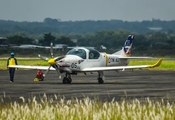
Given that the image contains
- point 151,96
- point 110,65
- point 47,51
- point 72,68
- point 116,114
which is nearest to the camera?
point 116,114

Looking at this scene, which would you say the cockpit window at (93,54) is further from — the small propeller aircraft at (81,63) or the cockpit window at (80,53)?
the cockpit window at (80,53)

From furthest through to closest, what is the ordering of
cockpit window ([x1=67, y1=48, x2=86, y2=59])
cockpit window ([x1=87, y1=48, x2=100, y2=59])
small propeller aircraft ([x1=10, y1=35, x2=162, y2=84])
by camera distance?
cockpit window ([x1=87, y1=48, x2=100, y2=59]), cockpit window ([x1=67, y1=48, x2=86, y2=59]), small propeller aircraft ([x1=10, y1=35, x2=162, y2=84])

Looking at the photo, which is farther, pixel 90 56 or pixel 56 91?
pixel 90 56

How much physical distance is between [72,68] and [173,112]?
71.3 feet

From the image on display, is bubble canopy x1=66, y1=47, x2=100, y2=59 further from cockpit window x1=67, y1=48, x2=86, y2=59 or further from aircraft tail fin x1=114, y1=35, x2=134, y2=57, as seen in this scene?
aircraft tail fin x1=114, y1=35, x2=134, y2=57

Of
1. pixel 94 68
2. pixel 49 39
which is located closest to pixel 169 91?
pixel 94 68

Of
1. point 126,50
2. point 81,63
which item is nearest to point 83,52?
point 81,63

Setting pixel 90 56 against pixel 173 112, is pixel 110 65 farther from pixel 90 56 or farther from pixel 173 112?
pixel 173 112

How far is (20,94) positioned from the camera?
2873 centimetres

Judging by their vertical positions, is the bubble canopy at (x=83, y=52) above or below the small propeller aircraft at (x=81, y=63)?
above

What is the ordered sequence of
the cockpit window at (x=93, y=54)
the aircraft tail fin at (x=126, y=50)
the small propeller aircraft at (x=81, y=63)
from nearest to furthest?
the small propeller aircraft at (x=81, y=63)
the cockpit window at (x=93, y=54)
the aircraft tail fin at (x=126, y=50)

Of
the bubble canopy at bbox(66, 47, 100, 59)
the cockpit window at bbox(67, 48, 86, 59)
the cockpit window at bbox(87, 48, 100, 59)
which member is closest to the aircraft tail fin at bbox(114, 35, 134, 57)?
the cockpit window at bbox(87, 48, 100, 59)

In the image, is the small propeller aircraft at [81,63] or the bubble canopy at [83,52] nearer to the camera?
the small propeller aircraft at [81,63]

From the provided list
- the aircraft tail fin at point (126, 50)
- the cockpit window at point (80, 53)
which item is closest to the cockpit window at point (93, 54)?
the cockpit window at point (80, 53)
